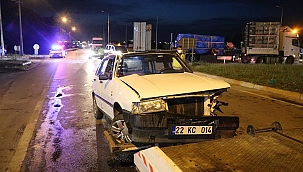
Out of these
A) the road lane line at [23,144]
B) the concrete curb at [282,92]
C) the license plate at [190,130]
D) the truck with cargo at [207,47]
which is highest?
the truck with cargo at [207,47]

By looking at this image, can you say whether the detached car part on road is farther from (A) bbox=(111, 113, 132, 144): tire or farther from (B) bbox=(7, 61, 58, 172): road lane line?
(B) bbox=(7, 61, 58, 172): road lane line

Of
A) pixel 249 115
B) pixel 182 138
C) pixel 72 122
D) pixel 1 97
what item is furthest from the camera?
pixel 1 97

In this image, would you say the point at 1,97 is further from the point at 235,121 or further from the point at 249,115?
the point at 235,121

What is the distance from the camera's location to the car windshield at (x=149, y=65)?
237 inches

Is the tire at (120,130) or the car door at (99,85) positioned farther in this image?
the car door at (99,85)

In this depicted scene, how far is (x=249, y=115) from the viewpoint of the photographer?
803 cm

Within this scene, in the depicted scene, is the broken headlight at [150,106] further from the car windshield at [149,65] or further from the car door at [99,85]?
the car door at [99,85]

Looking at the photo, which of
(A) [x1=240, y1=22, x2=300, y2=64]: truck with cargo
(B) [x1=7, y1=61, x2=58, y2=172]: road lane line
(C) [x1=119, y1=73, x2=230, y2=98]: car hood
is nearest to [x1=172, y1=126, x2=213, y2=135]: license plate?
(C) [x1=119, y1=73, x2=230, y2=98]: car hood

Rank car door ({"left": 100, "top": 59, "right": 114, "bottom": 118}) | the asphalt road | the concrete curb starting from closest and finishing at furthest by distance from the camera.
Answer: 1. the asphalt road
2. car door ({"left": 100, "top": 59, "right": 114, "bottom": 118})
3. the concrete curb

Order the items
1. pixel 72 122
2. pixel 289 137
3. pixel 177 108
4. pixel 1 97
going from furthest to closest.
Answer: pixel 1 97
pixel 72 122
pixel 177 108
pixel 289 137

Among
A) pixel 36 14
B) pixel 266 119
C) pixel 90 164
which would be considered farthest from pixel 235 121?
pixel 36 14

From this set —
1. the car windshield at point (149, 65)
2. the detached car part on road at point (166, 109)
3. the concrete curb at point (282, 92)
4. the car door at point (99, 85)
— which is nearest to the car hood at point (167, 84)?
the detached car part on road at point (166, 109)

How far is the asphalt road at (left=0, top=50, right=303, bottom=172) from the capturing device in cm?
480

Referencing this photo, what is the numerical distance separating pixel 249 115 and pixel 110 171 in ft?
15.9
